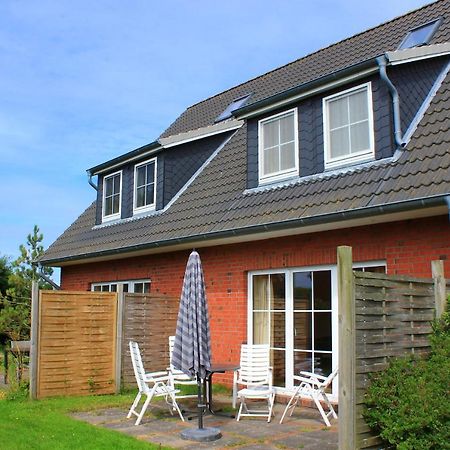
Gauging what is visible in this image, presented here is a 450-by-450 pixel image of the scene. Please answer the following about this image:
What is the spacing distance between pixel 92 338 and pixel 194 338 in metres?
4.06

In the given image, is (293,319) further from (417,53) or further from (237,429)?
(417,53)

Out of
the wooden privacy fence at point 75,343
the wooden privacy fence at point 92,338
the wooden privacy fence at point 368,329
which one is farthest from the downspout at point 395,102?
the wooden privacy fence at point 75,343

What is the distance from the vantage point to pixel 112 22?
8.70 metres

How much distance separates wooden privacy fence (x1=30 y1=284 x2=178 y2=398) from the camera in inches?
402

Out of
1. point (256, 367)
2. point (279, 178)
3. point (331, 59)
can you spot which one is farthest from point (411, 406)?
point (331, 59)

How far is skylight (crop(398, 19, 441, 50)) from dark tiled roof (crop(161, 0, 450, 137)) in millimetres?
109

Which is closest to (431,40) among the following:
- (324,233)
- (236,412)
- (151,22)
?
(324,233)

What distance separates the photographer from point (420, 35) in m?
10.8

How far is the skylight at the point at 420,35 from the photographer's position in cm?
1035

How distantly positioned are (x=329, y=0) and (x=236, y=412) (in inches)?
255

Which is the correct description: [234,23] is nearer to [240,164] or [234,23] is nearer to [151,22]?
[151,22]

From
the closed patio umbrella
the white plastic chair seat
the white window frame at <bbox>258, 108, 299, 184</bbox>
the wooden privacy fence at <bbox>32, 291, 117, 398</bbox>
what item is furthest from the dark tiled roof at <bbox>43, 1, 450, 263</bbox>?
the white plastic chair seat

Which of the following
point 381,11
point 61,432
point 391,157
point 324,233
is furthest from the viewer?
point 381,11

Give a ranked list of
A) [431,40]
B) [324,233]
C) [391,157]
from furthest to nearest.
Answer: [431,40], [324,233], [391,157]
